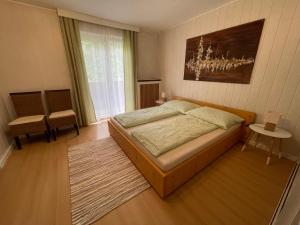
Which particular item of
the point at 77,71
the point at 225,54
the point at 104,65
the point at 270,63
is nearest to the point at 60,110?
the point at 77,71

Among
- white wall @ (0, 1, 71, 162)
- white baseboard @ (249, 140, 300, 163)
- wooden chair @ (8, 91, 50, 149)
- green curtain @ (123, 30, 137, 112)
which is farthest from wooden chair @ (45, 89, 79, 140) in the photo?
white baseboard @ (249, 140, 300, 163)

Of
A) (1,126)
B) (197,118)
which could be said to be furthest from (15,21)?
(197,118)

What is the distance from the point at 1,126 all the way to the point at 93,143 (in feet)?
5.06

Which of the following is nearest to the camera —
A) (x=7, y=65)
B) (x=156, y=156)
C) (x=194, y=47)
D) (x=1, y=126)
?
(x=156, y=156)

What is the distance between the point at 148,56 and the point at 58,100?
9.36 feet

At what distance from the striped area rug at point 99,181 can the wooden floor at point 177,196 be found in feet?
0.29

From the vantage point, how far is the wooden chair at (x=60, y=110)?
2.54m

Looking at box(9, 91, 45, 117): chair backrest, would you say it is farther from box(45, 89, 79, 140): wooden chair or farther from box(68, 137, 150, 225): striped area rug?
box(68, 137, 150, 225): striped area rug

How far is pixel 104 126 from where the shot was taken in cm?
334

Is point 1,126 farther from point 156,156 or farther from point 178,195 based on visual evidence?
point 178,195

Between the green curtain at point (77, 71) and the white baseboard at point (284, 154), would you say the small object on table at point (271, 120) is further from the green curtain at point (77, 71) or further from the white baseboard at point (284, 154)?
the green curtain at point (77, 71)

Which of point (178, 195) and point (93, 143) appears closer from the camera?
point (178, 195)

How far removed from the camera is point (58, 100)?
283cm

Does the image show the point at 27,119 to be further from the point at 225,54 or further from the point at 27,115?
the point at 225,54
